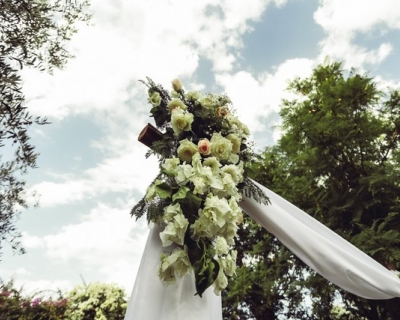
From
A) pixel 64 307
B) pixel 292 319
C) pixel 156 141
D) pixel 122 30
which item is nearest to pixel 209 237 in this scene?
pixel 156 141

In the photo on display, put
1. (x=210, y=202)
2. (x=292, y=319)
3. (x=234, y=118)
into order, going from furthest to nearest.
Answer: (x=292, y=319)
(x=234, y=118)
(x=210, y=202)

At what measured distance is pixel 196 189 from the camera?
2.10 m

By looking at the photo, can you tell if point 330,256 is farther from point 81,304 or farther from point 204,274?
point 81,304

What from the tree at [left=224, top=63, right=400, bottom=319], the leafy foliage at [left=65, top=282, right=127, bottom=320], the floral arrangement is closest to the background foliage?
the leafy foliage at [left=65, top=282, right=127, bottom=320]

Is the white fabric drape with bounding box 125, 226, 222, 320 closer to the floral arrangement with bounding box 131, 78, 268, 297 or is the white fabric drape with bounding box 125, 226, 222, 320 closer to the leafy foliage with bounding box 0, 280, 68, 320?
the floral arrangement with bounding box 131, 78, 268, 297

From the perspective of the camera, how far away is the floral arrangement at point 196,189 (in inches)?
79.6

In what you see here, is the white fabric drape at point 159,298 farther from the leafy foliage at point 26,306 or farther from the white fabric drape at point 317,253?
the leafy foliage at point 26,306

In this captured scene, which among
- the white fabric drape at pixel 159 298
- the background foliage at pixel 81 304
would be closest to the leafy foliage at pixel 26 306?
the background foliage at pixel 81 304

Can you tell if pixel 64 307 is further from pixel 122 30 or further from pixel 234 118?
pixel 234 118

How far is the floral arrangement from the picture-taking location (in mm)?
2021

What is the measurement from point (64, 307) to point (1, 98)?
18.0 ft

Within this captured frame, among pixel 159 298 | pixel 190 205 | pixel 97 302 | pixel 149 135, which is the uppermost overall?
pixel 97 302

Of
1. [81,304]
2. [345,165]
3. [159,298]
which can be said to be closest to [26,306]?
[81,304]

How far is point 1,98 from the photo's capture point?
3863mm
